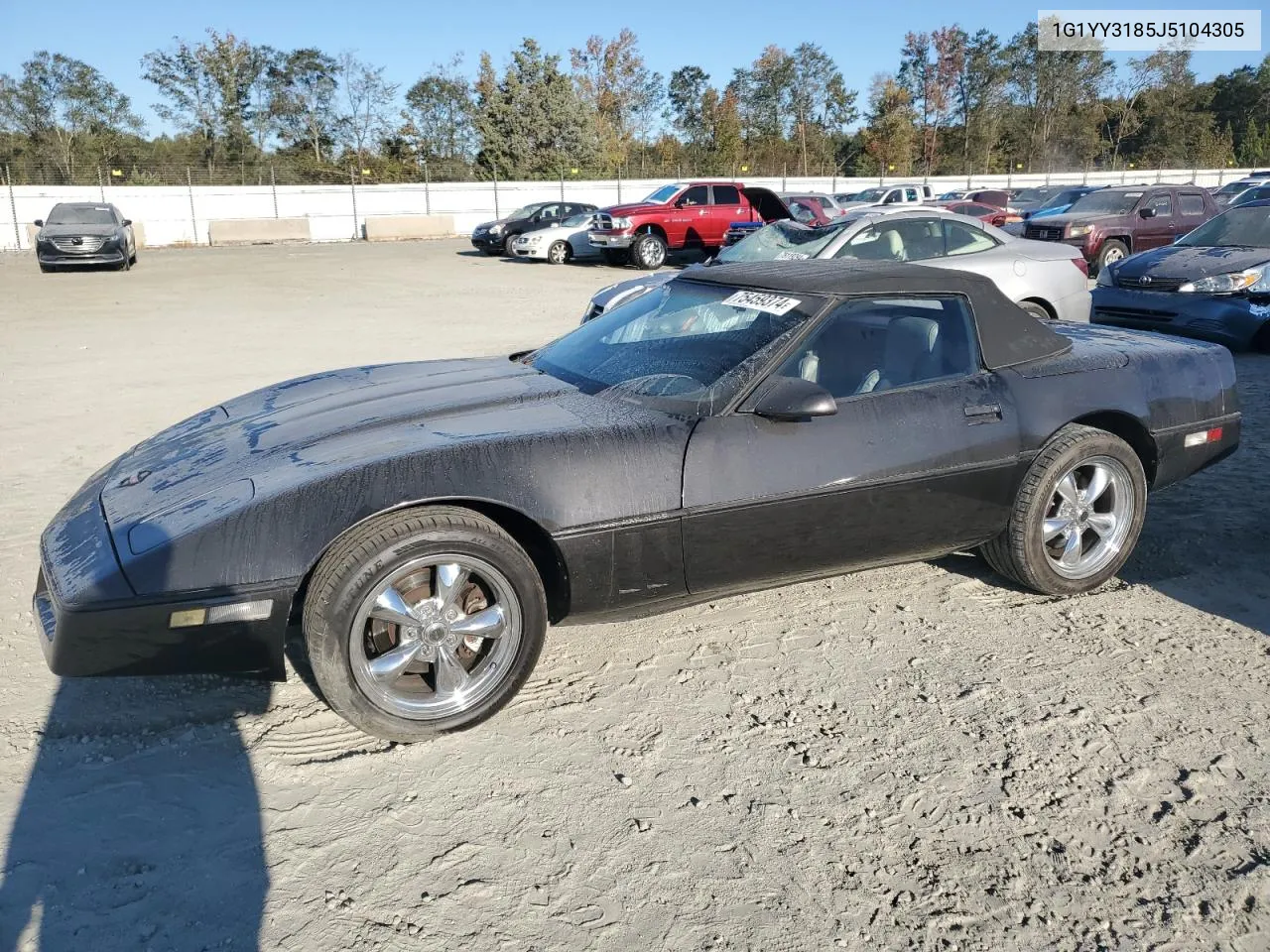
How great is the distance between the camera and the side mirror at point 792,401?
329 centimetres

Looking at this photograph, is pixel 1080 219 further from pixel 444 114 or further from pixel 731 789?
pixel 444 114

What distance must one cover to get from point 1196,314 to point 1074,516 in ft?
21.8

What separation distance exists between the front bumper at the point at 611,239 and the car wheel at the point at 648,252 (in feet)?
0.50

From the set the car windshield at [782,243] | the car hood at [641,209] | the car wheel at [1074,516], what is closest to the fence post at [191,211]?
the car hood at [641,209]

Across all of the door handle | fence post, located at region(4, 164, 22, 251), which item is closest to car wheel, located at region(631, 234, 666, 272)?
the door handle

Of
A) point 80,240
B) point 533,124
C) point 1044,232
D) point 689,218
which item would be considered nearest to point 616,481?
point 1044,232

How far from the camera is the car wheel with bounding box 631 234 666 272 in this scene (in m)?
20.2

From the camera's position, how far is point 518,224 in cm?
2433

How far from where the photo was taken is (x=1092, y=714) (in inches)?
125

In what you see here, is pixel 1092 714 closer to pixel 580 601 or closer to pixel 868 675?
pixel 868 675

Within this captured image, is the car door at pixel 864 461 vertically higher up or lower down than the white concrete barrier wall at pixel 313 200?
lower down

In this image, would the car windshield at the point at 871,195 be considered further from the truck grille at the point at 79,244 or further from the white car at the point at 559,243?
the truck grille at the point at 79,244

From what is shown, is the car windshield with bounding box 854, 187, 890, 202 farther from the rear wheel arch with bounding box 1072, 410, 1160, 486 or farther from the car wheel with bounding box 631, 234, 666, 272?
the rear wheel arch with bounding box 1072, 410, 1160, 486

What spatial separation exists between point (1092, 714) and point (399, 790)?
7.28ft
